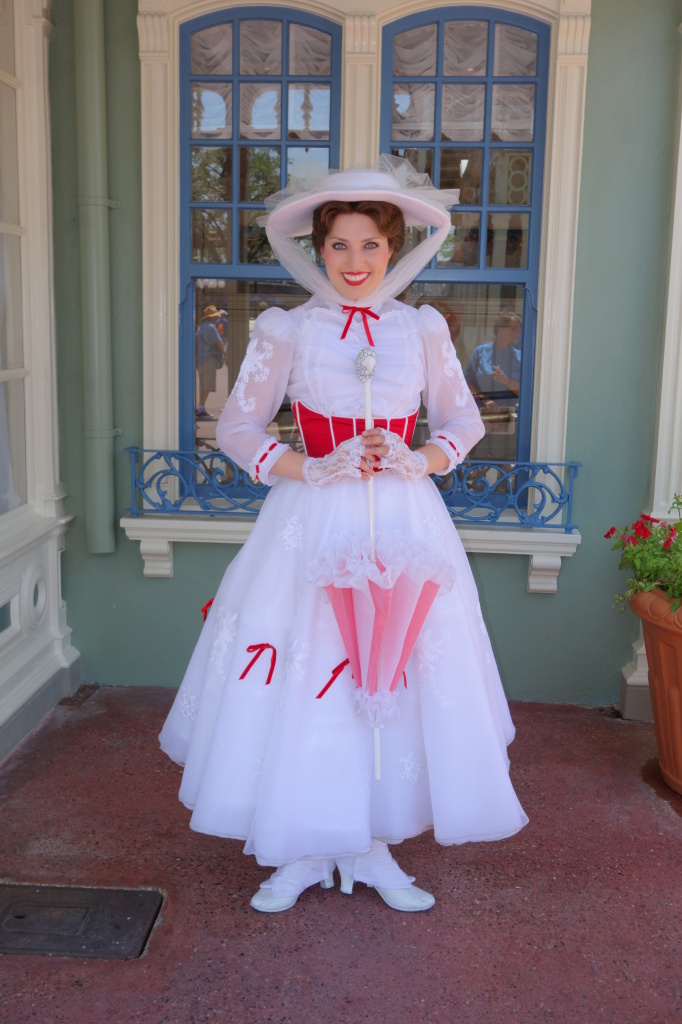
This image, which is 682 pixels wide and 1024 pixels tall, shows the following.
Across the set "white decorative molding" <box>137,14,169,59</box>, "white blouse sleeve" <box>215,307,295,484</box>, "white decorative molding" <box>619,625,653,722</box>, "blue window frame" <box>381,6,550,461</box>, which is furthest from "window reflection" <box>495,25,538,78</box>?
"white decorative molding" <box>619,625,653,722</box>

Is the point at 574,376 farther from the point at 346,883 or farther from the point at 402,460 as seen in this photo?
the point at 346,883

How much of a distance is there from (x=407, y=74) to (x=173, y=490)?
1897mm

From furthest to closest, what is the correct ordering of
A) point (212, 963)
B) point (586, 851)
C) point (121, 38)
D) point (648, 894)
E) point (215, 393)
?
point (215, 393) < point (121, 38) < point (586, 851) < point (648, 894) < point (212, 963)

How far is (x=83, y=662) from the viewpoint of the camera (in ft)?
13.5

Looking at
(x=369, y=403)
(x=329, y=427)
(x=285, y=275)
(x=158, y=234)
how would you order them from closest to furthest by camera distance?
(x=369, y=403) → (x=329, y=427) → (x=158, y=234) → (x=285, y=275)

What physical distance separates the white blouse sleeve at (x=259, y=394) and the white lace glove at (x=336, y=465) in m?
0.11

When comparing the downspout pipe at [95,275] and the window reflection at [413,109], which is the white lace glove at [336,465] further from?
the window reflection at [413,109]

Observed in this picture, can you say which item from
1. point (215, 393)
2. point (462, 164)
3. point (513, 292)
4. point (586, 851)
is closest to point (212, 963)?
point (586, 851)

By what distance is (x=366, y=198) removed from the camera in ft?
7.73

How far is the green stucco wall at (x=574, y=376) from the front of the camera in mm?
3617

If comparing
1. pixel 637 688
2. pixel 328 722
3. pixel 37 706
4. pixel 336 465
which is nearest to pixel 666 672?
pixel 637 688

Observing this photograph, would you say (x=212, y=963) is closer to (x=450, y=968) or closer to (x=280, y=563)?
(x=450, y=968)

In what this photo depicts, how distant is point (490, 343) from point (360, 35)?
1.27 m

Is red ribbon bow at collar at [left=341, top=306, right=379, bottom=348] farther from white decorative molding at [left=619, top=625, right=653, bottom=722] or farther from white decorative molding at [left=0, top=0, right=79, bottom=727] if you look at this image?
white decorative molding at [left=619, top=625, right=653, bottom=722]
